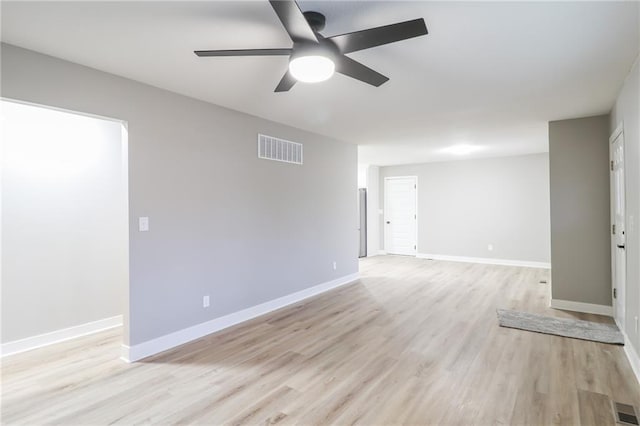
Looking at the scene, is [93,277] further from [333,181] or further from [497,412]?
[497,412]

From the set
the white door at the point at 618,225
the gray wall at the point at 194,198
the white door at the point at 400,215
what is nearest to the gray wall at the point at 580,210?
the white door at the point at 618,225

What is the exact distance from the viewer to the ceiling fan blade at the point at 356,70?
6.73 ft

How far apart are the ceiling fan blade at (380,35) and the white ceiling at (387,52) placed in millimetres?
205

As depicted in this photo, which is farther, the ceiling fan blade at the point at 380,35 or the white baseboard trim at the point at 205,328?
the white baseboard trim at the point at 205,328

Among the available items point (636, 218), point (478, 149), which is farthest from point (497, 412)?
point (478, 149)

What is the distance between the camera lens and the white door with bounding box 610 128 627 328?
3359mm

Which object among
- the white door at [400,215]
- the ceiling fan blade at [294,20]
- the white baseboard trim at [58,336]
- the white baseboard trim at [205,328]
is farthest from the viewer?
the white door at [400,215]

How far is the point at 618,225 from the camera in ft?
11.9

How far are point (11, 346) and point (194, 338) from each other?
161cm

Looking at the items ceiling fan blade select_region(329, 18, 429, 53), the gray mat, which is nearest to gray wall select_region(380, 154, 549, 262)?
the gray mat

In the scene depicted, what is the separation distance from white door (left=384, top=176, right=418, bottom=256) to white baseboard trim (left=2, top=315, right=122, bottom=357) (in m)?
6.76

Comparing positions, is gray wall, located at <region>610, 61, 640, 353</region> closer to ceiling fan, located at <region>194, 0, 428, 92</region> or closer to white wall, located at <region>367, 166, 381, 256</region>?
ceiling fan, located at <region>194, 0, 428, 92</region>

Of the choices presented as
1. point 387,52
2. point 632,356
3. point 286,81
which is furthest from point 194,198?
point 632,356

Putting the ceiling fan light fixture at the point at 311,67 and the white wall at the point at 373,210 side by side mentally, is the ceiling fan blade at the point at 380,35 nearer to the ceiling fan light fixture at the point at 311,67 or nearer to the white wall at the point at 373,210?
the ceiling fan light fixture at the point at 311,67
